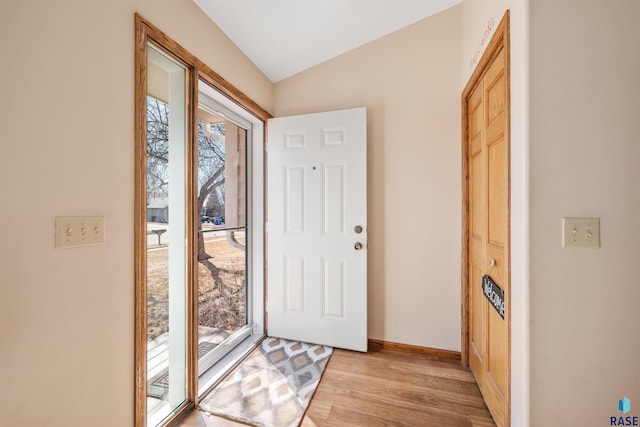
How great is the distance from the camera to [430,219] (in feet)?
6.84

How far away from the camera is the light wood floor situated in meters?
1.47

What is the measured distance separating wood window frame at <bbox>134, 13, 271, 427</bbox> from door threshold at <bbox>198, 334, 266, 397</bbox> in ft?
0.54

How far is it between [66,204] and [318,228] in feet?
5.17

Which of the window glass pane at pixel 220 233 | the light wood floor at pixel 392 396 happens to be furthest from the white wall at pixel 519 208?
the window glass pane at pixel 220 233

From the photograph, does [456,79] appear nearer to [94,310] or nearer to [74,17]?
[74,17]

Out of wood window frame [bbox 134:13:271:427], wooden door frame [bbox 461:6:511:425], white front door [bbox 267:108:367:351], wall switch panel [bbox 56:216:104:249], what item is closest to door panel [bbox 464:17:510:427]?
wooden door frame [bbox 461:6:511:425]

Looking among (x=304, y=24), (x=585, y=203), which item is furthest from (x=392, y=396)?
(x=304, y=24)

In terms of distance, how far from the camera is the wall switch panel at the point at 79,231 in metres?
0.93

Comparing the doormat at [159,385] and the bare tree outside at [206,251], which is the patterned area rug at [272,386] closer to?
the doormat at [159,385]

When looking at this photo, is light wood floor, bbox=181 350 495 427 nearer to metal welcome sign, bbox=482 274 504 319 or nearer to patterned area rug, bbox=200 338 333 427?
patterned area rug, bbox=200 338 333 427

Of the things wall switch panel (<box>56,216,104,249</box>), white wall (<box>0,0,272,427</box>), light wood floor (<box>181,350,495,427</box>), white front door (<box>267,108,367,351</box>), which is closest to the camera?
white wall (<box>0,0,272,427</box>)

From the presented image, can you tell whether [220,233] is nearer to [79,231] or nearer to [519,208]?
[79,231]

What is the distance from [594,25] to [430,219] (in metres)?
1.34

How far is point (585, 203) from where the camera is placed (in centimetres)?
98
